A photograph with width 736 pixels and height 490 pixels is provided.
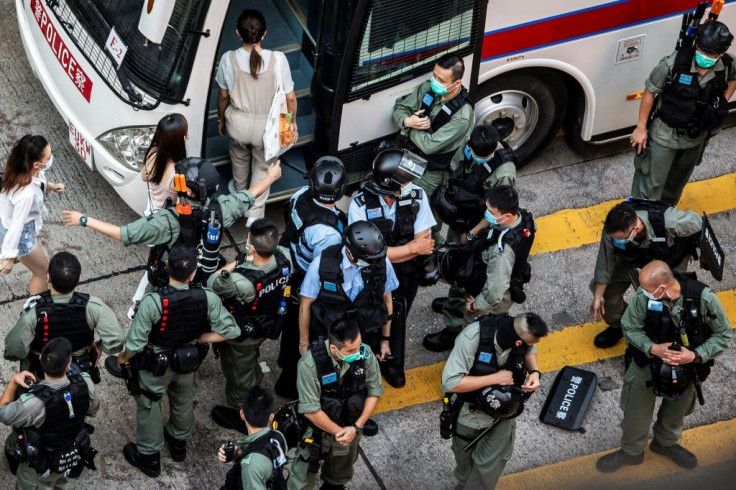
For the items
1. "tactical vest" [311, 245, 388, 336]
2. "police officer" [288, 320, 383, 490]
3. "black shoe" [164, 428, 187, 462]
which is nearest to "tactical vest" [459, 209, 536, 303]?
"tactical vest" [311, 245, 388, 336]

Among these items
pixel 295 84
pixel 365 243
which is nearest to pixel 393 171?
pixel 365 243

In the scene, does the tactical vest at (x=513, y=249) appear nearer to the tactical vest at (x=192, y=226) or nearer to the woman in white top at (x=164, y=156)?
the tactical vest at (x=192, y=226)

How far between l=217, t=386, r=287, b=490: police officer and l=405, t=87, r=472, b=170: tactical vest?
103 inches

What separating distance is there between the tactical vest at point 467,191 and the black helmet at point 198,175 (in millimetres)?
1666

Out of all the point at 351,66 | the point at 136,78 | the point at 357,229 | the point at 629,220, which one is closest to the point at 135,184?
the point at 136,78

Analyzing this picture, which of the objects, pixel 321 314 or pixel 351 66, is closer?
pixel 321 314

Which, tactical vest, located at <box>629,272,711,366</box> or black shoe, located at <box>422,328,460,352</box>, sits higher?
tactical vest, located at <box>629,272,711,366</box>

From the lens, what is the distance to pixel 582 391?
7.16 meters

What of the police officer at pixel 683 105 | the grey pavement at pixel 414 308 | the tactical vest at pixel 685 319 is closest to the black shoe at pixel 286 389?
the grey pavement at pixel 414 308

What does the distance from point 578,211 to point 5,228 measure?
462 cm

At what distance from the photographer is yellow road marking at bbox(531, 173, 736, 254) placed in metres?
8.28

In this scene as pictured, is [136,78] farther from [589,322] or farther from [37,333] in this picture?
[589,322]

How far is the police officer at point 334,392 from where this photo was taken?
5.44m

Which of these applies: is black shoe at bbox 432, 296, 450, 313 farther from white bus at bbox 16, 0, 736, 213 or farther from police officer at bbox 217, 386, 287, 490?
police officer at bbox 217, 386, 287, 490
